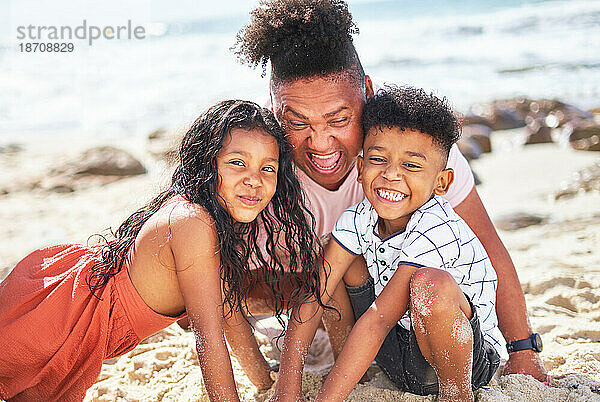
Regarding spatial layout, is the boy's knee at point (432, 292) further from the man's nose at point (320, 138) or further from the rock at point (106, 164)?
the rock at point (106, 164)

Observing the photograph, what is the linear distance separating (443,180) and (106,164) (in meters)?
4.80

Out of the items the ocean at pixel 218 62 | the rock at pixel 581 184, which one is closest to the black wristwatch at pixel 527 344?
the ocean at pixel 218 62

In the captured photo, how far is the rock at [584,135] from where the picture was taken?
6520 millimetres

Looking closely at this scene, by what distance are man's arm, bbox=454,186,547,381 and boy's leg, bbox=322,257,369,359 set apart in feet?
2.19

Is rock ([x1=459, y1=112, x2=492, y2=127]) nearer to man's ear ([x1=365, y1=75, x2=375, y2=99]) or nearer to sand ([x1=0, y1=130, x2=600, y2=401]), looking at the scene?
sand ([x1=0, y1=130, x2=600, y2=401])

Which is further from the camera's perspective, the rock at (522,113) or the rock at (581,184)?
the rock at (522,113)

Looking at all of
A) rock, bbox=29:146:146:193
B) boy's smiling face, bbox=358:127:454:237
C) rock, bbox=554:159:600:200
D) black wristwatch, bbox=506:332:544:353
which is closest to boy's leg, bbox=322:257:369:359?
boy's smiling face, bbox=358:127:454:237

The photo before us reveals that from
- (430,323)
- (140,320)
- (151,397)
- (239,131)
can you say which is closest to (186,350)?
(151,397)

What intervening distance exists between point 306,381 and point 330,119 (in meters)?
1.08

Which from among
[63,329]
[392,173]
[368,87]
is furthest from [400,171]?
[63,329]

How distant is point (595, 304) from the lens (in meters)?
3.07

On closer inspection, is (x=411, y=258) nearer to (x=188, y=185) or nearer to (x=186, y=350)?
(x=188, y=185)

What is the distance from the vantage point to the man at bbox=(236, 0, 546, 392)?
2541 mm

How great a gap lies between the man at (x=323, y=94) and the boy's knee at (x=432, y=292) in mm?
505
